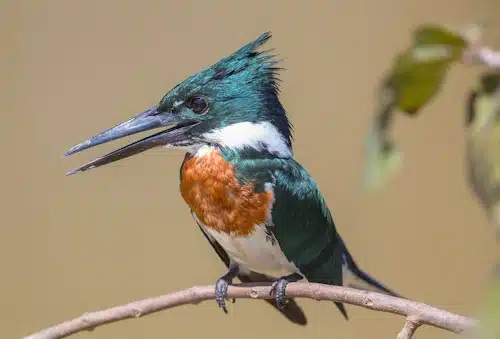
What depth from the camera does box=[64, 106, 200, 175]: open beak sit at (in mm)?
945

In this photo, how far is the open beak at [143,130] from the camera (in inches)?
37.2

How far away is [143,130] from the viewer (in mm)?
980

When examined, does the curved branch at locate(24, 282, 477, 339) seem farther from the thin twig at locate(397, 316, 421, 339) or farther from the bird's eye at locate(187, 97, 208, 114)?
the bird's eye at locate(187, 97, 208, 114)

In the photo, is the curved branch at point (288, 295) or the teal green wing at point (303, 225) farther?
the teal green wing at point (303, 225)

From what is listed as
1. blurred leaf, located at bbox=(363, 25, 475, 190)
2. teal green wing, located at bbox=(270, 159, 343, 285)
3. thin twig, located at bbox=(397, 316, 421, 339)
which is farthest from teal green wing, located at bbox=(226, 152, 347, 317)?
blurred leaf, located at bbox=(363, 25, 475, 190)

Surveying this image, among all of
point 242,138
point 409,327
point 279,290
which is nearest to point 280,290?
point 279,290

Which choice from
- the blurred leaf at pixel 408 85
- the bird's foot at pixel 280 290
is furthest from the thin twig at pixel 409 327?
the blurred leaf at pixel 408 85

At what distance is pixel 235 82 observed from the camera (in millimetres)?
1003

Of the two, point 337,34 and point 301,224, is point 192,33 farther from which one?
point 301,224

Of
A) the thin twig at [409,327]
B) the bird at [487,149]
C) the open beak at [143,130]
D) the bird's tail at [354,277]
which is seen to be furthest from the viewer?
the bird's tail at [354,277]

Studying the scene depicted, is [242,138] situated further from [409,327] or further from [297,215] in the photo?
[409,327]

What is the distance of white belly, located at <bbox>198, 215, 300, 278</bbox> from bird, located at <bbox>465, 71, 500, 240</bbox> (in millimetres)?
750

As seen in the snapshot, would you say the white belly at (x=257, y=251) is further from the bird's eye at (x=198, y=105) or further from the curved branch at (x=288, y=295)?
the bird's eye at (x=198, y=105)

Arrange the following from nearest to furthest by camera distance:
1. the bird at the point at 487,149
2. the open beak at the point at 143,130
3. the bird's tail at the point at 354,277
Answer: the bird at the point at 487,149 → the open beak at the point at 143,130 → the bird's tail at the point at 354,277
